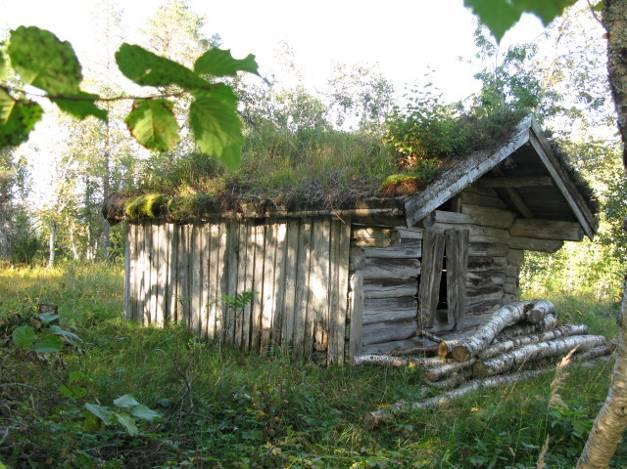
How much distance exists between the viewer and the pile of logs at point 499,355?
5547 mm

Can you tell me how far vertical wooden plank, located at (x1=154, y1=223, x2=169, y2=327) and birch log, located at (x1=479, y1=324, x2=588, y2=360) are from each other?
16.4 feet

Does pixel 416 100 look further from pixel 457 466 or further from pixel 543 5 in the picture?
pixel 543 5

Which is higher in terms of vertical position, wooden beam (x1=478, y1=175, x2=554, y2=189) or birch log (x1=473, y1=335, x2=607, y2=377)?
wooden beam (x1=478, y1=175, x2=554, y2=189)

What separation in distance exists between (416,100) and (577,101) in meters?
16.5

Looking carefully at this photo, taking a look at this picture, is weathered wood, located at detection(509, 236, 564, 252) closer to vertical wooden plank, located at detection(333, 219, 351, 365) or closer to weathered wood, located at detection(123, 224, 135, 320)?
vertical wooden plank, located at detection(333, 219, 351, 365)

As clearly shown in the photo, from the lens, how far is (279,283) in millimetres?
6684

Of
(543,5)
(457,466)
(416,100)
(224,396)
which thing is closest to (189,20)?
(416,100)

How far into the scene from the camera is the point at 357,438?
4129 mm

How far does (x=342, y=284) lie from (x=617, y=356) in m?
3.97

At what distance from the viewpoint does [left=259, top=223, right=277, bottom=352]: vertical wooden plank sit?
6.74 metres

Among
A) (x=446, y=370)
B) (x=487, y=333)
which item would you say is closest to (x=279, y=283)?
(x=446, y=370)

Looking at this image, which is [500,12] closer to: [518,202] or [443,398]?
[443,398]

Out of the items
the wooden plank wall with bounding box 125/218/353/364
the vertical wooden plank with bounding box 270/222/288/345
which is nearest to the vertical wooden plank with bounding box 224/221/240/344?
the wooden plank wall with bounding box 125/218/353/364

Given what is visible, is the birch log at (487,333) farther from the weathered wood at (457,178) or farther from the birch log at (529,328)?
the weathered wood at (457,178)
